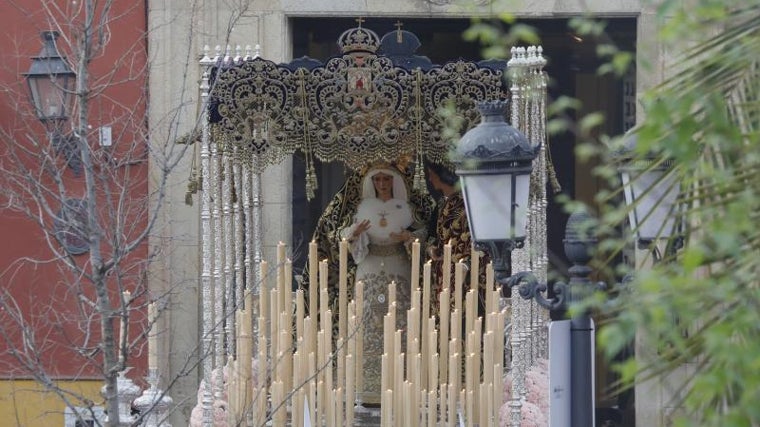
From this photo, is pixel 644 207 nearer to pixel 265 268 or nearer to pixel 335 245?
pixel 265 268

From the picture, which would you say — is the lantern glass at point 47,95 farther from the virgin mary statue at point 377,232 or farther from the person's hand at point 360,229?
the person's hand at point 360,229

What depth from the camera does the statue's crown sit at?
10258 mm

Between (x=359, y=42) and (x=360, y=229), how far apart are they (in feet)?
5.15

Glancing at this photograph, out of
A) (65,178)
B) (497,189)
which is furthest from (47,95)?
(497,189)

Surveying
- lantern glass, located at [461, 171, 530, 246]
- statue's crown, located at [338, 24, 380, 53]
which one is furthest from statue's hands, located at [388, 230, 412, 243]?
lantern glass, located at [461, 171, 530, 246]

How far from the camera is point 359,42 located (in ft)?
33.6

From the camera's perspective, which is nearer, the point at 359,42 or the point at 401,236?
the point at 359,42

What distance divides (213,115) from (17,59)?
317cm

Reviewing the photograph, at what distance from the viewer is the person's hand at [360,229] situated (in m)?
11.3

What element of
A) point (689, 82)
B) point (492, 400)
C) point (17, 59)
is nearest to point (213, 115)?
point (492, 400)

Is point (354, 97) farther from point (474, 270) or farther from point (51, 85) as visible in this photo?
point (51, 85)

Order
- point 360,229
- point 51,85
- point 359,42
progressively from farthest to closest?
1. point 360,229
2. point 51,85
3. point 359,42

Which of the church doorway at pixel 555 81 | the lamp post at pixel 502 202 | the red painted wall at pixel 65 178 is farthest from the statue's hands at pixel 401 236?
the lamp post at pixel 502 202

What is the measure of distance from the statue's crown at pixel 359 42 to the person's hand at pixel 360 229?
146 centimetres
